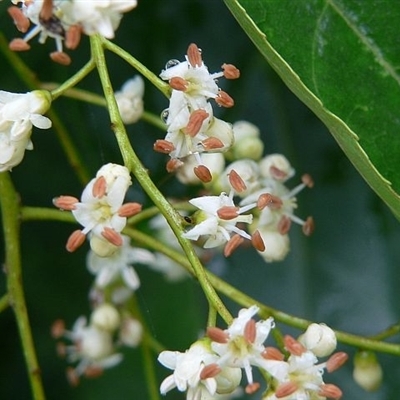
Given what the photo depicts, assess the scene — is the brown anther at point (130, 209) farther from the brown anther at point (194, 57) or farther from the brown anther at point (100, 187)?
the brown anther at point (194, 57)

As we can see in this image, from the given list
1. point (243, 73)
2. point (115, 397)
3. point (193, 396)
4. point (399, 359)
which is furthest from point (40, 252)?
point (193, 396)

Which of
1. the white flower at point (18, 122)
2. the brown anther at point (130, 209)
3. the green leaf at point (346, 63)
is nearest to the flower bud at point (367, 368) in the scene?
the green leaf at point (346, 63)

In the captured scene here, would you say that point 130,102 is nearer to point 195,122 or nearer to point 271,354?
point 195,122

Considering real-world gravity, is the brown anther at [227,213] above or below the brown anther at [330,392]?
above

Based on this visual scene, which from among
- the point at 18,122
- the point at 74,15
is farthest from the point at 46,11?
the point at 18,122

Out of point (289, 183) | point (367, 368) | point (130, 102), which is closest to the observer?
point (367, 368)

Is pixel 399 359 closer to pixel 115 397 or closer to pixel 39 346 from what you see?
pixel 115 397

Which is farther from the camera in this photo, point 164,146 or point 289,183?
point 289,183
